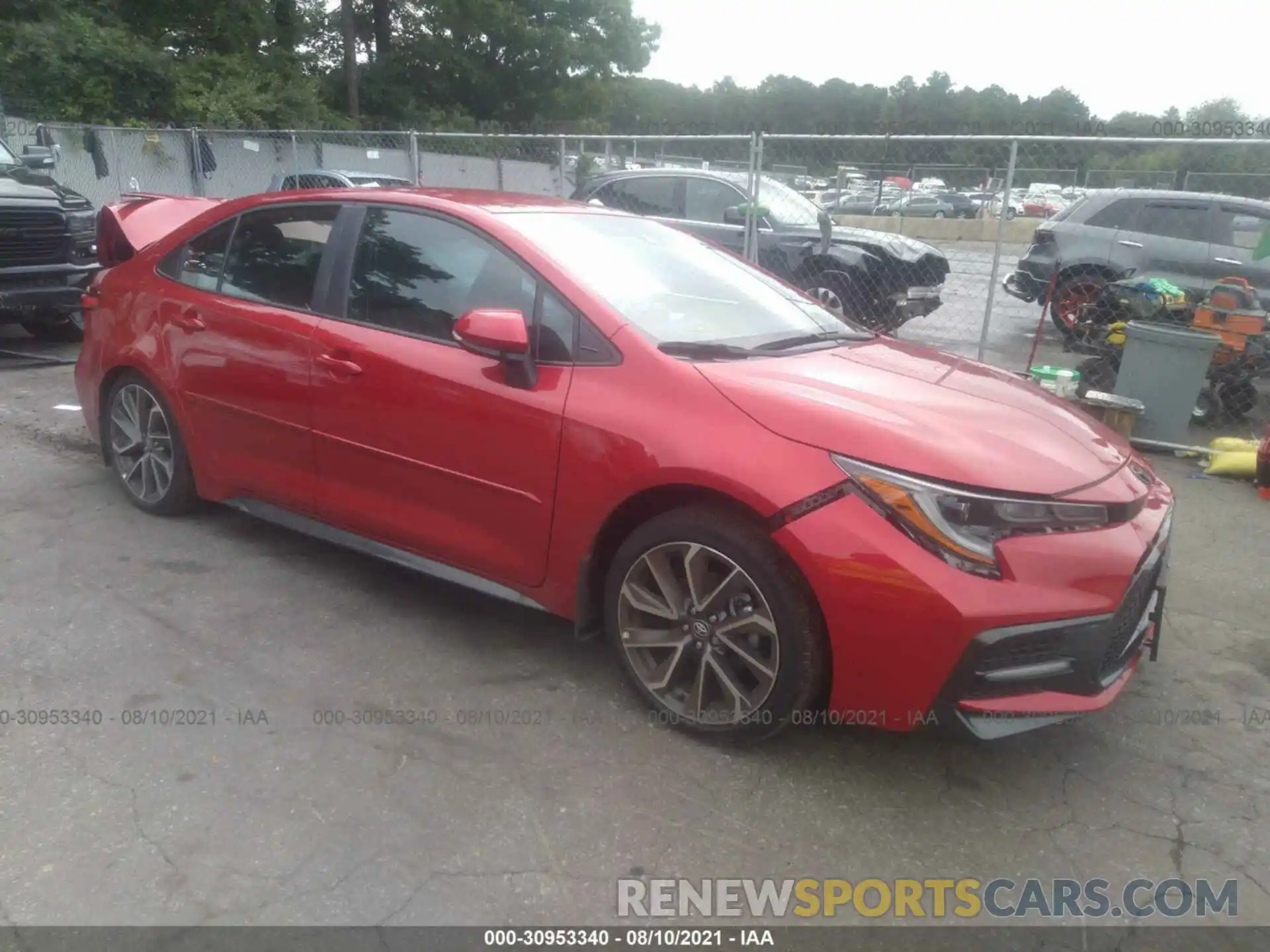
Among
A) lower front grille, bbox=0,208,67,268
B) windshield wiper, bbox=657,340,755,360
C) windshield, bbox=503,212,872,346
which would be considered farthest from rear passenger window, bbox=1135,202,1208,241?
lower front grille, bbox=0,208,67,268

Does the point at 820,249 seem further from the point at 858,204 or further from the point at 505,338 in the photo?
the point at 505,338

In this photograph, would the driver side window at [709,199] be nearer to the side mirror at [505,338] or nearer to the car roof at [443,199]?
the car roof at [443,199]

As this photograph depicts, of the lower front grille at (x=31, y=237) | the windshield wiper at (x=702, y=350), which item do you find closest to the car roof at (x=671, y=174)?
the lower front grille at (x=31, y=237)

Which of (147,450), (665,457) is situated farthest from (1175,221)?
(147,450)

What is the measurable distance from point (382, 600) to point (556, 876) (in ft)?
5.84

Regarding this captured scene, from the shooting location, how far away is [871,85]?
70.9m

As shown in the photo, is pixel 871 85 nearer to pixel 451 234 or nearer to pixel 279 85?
pixel 279 85

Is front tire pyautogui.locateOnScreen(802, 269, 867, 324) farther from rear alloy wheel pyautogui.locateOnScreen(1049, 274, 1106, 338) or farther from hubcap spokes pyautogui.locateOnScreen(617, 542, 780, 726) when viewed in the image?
hubcap spokes pyautogui.locateOnScreen(617, 542, 780, 726)

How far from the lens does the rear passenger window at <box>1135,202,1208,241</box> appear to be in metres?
9.77

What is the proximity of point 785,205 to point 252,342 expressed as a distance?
21.8 feet

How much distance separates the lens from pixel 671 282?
3652 millimetres

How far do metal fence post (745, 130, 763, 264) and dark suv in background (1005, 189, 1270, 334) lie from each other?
2713 millimetres

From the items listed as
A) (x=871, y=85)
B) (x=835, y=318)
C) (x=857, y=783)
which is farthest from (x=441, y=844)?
(x=871, y=85)

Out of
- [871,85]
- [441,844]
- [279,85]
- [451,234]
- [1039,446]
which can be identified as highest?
[871,85]
